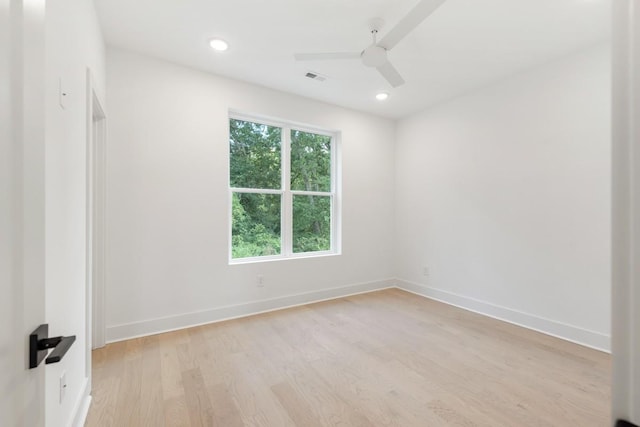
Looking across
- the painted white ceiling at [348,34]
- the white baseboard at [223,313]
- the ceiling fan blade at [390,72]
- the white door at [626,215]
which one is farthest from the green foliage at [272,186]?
the white door at [626,215]

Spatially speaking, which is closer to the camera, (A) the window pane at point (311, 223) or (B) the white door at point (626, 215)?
(B) the white door at point (626, 215)

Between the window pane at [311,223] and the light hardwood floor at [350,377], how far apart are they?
1.13m

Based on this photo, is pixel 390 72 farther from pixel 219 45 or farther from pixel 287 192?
pixel 287 192

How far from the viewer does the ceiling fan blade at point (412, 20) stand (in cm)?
169

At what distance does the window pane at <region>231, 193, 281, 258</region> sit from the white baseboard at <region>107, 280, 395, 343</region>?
605 millimetres

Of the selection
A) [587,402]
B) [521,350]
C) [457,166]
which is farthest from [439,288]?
[587,402]

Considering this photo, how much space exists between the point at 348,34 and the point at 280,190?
1930 mm

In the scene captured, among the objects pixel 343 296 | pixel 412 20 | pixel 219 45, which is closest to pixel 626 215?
pixel 412 20

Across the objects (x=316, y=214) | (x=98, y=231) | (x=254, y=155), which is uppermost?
(x=254, y=155)

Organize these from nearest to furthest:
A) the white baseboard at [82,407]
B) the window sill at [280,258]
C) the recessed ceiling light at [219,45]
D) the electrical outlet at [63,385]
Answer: the electrical outlet at [63,385] → the white baseboard at [82,407] → the recessed ceiling light at [219,45] → the window sill at [280,258]

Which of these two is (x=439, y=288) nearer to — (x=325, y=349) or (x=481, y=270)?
(x=481, y=270)

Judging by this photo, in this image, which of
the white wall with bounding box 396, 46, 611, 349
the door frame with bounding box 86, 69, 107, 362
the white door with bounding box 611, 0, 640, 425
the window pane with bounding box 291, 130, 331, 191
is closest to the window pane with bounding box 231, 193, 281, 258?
the window pane with bounding box 291, 130, 331, 191

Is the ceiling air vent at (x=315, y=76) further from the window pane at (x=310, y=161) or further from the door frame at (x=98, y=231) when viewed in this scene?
the door frame at (x=98, y=231)

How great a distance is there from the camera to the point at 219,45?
2.59 m
